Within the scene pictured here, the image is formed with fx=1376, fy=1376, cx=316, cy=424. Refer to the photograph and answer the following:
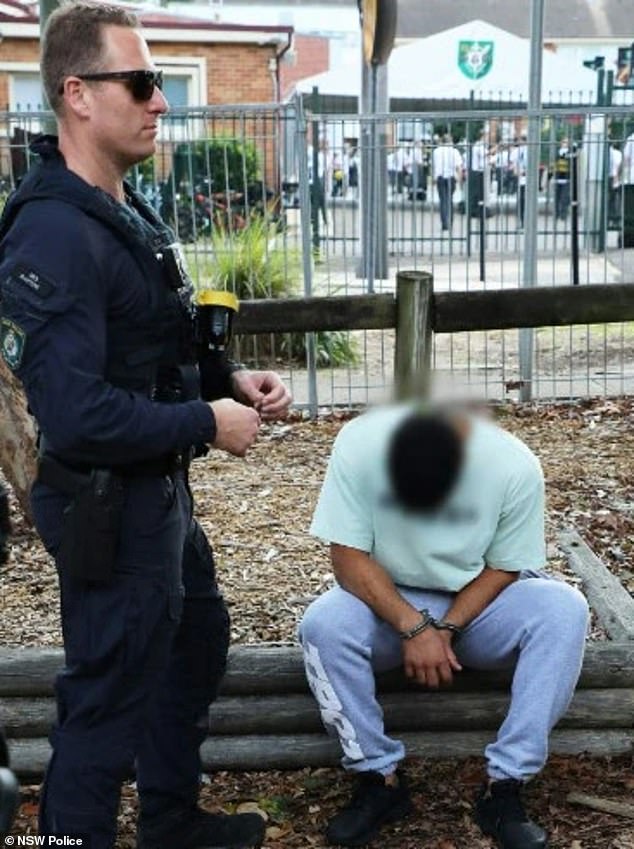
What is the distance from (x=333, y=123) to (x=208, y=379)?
5.49m

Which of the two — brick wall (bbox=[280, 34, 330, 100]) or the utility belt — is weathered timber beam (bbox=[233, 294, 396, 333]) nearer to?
the utility belt

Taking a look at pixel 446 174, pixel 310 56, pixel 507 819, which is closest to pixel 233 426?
pixel 507 819

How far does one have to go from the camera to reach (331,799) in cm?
339

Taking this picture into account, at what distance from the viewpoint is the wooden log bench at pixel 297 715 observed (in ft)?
11.3

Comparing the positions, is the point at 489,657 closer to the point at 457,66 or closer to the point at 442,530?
the point at 442,530

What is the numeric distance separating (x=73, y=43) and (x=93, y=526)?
0.88 metres

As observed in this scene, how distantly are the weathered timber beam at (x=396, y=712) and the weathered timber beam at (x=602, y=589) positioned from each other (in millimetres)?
298

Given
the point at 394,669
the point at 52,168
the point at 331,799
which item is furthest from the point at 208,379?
the point at 331,799

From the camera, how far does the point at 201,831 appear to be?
3.08 m

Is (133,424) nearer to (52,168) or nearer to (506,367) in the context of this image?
(52,168)

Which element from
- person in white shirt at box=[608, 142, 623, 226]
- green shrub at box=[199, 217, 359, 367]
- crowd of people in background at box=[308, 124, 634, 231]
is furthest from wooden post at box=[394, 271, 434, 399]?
person in white shirt at box=[608, 142, 623, 226]

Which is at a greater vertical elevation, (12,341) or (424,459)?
(12,341)

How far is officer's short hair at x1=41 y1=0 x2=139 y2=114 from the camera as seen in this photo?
2.50 metres

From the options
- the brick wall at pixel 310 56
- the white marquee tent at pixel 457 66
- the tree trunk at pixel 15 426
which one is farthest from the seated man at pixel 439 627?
the brick wall at pixel 310 56
